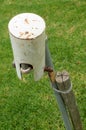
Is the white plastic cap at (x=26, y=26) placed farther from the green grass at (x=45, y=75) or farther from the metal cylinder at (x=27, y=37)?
the green grass at (x=45, y=75)

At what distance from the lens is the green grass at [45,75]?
4.41 metres

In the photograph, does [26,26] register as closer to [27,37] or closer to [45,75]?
[27,37]

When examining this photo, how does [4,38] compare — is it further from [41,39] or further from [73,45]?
[41,39]

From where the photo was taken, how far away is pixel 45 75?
5.09 m

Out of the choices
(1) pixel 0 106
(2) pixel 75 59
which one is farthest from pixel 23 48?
(2) pixel 75 59

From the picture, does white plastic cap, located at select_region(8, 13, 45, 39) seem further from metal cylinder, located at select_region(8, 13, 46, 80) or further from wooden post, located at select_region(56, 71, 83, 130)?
wooden post, located at select_region(56, 71, 83, 130)

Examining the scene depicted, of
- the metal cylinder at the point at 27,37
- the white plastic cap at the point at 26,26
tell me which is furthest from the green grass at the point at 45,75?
the white plastic cap at the point at 26,26

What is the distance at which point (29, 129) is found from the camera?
4.29 meters

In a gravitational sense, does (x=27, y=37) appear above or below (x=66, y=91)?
above

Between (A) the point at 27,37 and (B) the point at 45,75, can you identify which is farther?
(B) the point at 45,75

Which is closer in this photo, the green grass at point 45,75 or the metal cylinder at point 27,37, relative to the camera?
the metal cylinder at point 27,37

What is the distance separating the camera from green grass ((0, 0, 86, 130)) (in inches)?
174

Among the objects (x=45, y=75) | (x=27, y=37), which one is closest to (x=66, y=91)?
(x=27, y=37)

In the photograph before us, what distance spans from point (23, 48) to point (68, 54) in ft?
10.4
